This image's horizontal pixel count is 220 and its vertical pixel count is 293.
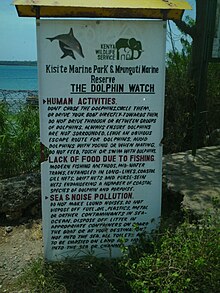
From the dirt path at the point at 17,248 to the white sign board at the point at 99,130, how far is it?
43 centimetres

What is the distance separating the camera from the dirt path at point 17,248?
132 inches

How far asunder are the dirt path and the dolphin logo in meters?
1.92

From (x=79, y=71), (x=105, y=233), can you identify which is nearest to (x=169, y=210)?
(x=105, y=233)

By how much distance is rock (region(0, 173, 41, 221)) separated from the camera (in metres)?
4.21

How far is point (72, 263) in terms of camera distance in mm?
3234

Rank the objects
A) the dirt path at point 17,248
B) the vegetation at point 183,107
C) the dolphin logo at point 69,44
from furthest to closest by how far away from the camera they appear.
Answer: the vegetation at point 183,107 → the dirt path at point 17,248 → the dolphin logo at point 69,44

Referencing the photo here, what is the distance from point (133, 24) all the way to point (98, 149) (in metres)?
1.02

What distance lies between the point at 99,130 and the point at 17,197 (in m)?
1.66

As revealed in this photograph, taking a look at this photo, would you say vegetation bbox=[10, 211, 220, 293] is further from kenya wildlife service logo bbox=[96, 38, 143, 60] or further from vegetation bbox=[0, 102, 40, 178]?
vegetation bbox=[0, 102, 40, 178]

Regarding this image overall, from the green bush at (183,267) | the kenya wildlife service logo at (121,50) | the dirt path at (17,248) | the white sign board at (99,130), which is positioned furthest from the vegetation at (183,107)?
the green bush at (183,267)

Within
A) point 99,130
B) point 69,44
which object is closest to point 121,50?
point 69,44

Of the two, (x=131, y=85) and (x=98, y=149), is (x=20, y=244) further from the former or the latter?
(x=131, y=85)

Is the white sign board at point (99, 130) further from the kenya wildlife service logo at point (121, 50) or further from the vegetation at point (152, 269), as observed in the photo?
the vegetation at point (152, 269)

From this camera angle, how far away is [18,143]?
5.12 metres
